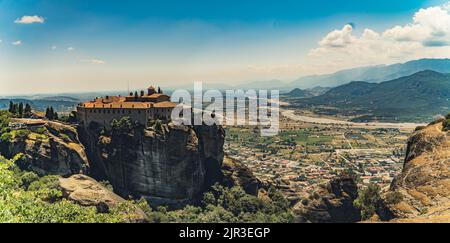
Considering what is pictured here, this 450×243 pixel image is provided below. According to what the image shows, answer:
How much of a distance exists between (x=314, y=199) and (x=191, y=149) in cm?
1197

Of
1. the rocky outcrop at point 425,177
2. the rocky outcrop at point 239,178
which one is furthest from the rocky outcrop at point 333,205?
the rocky outcrop at point 239,178

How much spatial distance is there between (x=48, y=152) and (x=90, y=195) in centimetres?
750

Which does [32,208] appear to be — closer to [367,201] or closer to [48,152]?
[48,152]

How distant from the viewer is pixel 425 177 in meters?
24.2

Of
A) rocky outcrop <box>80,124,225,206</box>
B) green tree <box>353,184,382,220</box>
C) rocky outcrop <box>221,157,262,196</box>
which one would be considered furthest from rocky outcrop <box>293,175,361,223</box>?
rocky outcrop <box>80,124,225,206</box>

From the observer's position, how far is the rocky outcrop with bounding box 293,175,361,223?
3253 cm

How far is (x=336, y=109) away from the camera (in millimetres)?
184625

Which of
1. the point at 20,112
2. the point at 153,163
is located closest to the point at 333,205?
the point at 153,163

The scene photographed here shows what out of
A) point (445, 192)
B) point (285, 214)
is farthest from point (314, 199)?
point (445, 192)

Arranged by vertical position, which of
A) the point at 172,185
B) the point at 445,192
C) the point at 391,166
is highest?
the point at 445,192

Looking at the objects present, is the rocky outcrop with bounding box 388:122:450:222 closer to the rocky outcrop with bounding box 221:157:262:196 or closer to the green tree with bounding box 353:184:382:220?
the green tree with bounding box 353:184:382:220

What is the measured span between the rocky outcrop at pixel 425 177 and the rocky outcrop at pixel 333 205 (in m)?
5.95

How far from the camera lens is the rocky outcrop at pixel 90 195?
99.6ft
